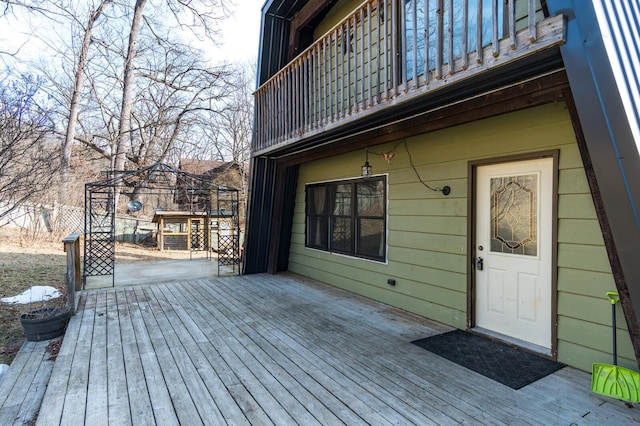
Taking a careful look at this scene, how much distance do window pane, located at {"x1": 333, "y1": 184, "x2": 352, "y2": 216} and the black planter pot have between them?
13.8 ft

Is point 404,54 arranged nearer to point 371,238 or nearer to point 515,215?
point 515,215

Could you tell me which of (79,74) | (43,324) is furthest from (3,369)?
(79,74)

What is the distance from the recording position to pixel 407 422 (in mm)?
2240

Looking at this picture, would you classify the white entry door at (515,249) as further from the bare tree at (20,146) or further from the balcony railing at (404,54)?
the bare tree at (20,146)

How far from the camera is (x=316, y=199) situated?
691cm

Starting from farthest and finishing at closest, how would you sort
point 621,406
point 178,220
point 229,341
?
point 178,220, point 229,341, point 621,406

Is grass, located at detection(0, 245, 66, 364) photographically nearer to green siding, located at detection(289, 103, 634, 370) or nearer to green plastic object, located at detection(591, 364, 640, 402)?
green siding, located at detection(289, 103, 634, 370)

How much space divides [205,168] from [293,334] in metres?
19.2

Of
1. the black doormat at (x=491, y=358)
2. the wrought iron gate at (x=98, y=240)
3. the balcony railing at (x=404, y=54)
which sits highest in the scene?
the balcony railing at (x=404, y=54)

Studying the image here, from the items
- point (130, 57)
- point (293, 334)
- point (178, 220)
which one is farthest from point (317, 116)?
point (130, 57)

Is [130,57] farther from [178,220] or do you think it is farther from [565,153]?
[565,153]

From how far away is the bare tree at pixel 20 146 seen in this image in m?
4.91

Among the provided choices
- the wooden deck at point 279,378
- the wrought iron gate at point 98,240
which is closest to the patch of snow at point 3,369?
the wooden deck at point 279,378

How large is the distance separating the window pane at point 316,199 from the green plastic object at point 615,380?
4.63 m
